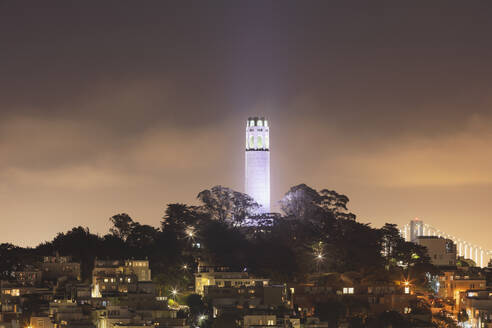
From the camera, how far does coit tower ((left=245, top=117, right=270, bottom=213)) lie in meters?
66.8

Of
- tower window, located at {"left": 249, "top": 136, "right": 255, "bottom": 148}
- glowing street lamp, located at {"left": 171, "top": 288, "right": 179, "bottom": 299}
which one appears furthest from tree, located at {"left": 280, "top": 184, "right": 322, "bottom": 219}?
glowing street lamp, located at {"left": 171, "top": 288, "right": 179, "bottom": 299}

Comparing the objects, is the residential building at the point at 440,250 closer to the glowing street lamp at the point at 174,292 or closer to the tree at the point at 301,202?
the tree at the point at 301,202

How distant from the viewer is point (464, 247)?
10888 centimetres

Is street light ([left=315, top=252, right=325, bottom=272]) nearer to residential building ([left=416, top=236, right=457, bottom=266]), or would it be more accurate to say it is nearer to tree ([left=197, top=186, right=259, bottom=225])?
tree ([left=197, top=186, right=259, bottom=225])

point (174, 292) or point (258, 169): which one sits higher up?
point (258, 169)

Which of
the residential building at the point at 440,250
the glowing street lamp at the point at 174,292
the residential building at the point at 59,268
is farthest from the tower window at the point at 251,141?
the residential building at the point at 440,250

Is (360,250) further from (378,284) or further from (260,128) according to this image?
(260,128)

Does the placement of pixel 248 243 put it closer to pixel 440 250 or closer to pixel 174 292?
pixel 174 292

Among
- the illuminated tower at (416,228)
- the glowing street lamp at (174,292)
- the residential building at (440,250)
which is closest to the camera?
the glowing street lamp at (174,292)

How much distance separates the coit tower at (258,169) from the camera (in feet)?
219

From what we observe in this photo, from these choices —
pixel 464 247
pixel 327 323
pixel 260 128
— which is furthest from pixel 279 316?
pixel 464 247

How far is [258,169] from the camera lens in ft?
220

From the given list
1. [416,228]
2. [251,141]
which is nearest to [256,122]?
[251,141]

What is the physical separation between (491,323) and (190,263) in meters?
14.1
